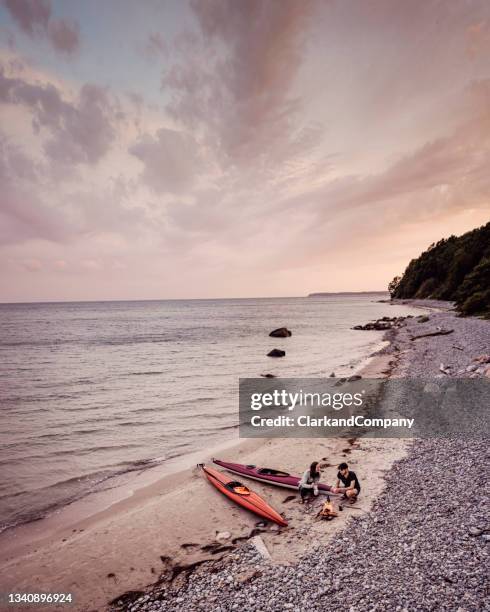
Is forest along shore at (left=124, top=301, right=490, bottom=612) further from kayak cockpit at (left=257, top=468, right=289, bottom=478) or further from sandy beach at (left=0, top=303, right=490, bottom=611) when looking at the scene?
kayak cockpit at (left=257, top=468, right=289, bottom=478)

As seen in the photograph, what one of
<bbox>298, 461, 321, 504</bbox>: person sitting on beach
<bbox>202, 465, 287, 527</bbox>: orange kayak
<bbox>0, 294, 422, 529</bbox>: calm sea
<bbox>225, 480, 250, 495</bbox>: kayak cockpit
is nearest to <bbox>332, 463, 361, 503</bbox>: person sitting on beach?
<bbox>298, 461, 321, 504</bbox>: person sitting on beach

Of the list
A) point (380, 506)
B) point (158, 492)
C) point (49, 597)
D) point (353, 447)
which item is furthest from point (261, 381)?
point (49, 597)

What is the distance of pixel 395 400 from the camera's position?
1928cm

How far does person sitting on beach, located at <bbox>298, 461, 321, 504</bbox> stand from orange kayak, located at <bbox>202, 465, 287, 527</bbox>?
4.10 feet

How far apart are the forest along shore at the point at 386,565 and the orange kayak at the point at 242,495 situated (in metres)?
1.25

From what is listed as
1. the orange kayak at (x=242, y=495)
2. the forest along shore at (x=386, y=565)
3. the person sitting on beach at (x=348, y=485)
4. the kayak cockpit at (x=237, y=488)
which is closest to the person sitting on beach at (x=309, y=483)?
the person sitting on beach at (x=348, y=485)

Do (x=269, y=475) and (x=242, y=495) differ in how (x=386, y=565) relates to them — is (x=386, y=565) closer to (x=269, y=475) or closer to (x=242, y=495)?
(x=242, y=495)

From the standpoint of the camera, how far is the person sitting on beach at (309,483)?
35.3 ft

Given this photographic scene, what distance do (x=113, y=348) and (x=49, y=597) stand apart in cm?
4625

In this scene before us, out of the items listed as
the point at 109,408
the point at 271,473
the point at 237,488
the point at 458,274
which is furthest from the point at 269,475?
the point at 458,274

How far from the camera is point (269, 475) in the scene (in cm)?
1212

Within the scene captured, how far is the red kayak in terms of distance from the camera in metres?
11.4

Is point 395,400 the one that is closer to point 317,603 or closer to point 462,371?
point 462,371

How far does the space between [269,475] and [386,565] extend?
5.73 m
